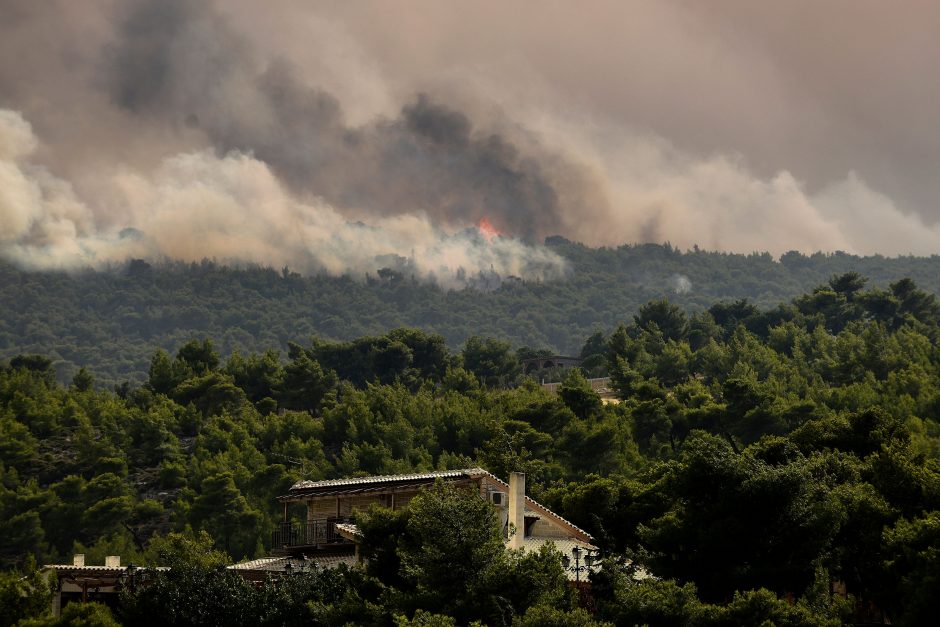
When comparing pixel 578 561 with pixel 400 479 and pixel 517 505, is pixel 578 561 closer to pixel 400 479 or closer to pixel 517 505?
pixel 517 505

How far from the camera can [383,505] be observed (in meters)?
54.6

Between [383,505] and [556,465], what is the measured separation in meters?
25.7

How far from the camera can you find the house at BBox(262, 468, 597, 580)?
5038 centimetres

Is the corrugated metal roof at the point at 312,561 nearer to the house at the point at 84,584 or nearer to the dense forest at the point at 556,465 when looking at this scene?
the dense forest at the point at 556,465

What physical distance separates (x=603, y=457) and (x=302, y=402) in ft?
140

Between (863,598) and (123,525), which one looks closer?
(863,598)

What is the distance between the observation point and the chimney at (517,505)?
49281 mm

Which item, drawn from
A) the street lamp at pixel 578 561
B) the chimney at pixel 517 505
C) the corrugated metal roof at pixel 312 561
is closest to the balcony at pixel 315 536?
the corrugated metal roof at pixel 312 561

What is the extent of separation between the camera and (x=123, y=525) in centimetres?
8550

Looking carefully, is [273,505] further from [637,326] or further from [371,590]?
[637,326]

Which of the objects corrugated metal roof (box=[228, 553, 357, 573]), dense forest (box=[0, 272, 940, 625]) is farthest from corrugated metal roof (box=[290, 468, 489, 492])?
dense forest (box=[0, 272, 940, 625])

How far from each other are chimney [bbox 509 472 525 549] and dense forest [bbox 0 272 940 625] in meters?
2.68

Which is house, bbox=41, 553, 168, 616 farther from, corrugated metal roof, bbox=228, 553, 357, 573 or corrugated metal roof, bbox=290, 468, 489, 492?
corrugated metal roof, bbox=290, 468, 489, 492

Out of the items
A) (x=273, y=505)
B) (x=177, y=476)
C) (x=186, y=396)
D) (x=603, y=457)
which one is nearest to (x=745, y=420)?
(x=603, y=457)
